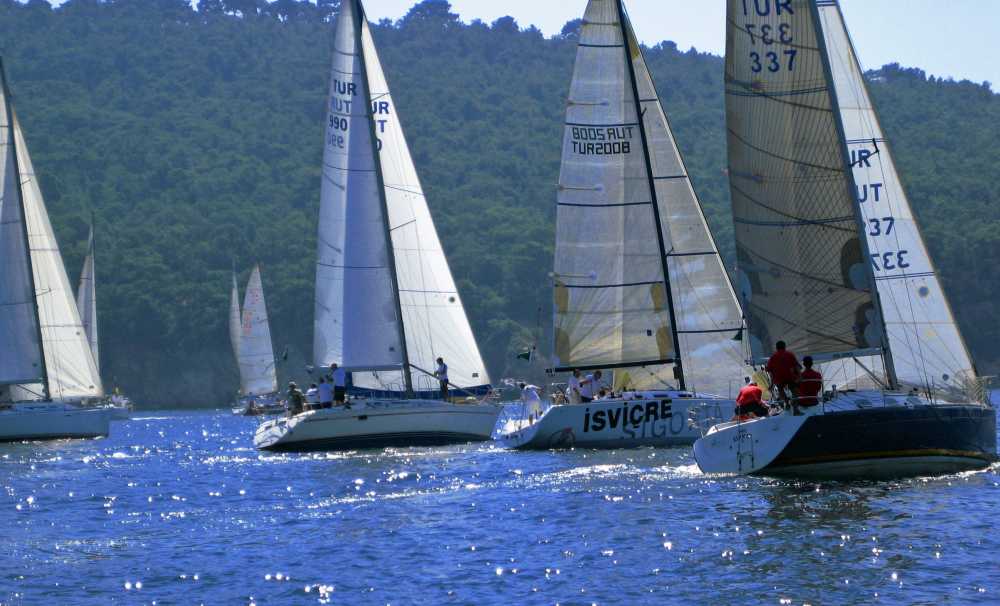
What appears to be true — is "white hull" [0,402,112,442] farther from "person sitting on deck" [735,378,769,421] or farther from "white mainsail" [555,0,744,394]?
"person sitting on deck" [735,378,769,421]

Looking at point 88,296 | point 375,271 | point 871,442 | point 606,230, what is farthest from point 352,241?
point 88,296

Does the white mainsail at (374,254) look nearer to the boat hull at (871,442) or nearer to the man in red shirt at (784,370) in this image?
the boat hull at (871,442)

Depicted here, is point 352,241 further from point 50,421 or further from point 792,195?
point 792,195

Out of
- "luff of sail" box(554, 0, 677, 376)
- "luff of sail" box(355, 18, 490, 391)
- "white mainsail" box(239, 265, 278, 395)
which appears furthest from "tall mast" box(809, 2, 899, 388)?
"white mainsail" box(239, 265, 278, 395)

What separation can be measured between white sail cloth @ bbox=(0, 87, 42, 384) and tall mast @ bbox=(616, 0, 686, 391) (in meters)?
16.4

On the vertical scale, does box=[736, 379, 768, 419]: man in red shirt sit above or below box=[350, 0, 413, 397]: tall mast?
below

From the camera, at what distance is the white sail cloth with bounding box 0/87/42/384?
37.8 m

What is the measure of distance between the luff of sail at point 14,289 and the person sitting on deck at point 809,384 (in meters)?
23.5

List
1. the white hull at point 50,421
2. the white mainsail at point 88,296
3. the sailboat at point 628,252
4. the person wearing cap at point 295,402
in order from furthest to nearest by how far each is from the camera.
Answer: the white mainsail at point 88,296, the white hull at point 50,421, the person wearing cap at point 295,402, the sailboat at point 628,252

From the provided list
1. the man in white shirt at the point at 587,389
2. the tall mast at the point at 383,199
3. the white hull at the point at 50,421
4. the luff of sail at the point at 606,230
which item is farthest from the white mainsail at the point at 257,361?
the man in white shirt at the point at 587,389

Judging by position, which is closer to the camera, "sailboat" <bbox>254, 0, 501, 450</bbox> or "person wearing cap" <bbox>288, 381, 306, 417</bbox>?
"sailboat" <bbox>254, 0, 501, 450</bbox>

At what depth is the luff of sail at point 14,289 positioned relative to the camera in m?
37.8

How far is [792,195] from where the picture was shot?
21.5m

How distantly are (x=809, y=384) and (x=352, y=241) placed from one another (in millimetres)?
14279
